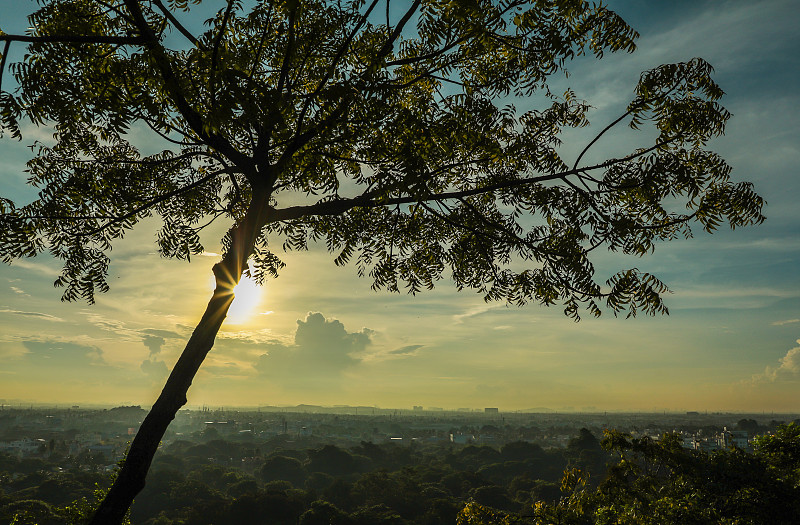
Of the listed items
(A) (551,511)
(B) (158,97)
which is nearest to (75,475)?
(A) (551,511)

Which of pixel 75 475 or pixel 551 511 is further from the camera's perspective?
pixel 75 475

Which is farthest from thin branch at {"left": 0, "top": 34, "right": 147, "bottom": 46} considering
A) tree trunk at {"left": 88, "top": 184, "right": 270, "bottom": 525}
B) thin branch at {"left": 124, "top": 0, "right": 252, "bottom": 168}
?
tree trunk at {"left": 88, "top": 184, "right": 270, "bottom": 525}

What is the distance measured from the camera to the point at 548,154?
28.2ft

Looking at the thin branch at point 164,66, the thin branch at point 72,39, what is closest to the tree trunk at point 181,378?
the thin branch at point 164,66

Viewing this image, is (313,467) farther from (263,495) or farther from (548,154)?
(548,154)

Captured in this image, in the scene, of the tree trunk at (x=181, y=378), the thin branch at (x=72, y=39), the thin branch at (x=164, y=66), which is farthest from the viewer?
the tree trunk at (x=181, y=378)

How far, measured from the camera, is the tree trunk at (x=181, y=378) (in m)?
5.72

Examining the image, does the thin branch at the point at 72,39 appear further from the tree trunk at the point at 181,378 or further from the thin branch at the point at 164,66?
the tree trunk at the point at 181,378

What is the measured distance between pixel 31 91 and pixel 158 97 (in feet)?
6.43

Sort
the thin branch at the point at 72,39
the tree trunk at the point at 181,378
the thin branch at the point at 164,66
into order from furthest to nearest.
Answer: the tree trunk at the point at 181,378 < the thin branch at the point at 164,66 < the thin branch at the point at 72,39

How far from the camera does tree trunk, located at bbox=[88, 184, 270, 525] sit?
225 inches

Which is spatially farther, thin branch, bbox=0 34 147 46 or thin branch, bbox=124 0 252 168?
thin branch, bbox=124 0 252 168

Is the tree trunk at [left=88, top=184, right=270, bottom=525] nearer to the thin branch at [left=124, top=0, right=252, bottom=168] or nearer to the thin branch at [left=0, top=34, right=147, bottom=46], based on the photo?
the thin branch at [left=124, top=0, right=252, bottom=168]

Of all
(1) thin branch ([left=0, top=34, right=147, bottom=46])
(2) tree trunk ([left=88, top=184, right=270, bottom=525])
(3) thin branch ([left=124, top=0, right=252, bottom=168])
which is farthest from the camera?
(2) tree trunk ([left=88, top=184, right=270, bottom=525])
